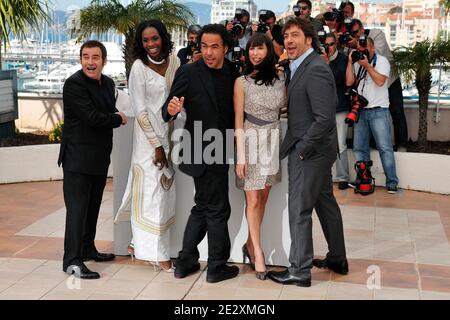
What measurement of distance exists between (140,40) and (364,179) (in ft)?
12.1

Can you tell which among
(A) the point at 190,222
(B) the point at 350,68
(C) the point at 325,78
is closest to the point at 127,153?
(A) the point at 190,222

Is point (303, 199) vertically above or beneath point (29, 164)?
above

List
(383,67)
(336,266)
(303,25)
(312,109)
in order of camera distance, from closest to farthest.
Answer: (312,109), (303,25), (336,266), (383,67)

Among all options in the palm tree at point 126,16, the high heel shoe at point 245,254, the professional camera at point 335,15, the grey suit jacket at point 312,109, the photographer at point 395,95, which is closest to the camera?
the grey suit jacket at point 312,109

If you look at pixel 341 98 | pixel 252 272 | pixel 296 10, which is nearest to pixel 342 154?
pixel 341 98

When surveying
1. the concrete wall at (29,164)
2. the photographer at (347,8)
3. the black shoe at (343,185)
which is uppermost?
the photographer at (347,8)

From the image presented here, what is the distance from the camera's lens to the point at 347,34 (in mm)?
8016

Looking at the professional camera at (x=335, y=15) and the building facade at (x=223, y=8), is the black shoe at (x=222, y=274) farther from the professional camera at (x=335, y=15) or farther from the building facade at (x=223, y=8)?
the building facade at (x=223, y=8)

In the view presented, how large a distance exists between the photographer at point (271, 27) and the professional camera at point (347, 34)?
735mm

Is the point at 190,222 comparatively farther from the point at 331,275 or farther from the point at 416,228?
the point at 416,228

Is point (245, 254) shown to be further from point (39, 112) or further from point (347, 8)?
point (39, 112)

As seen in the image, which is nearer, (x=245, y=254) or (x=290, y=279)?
(x=290, y=279)

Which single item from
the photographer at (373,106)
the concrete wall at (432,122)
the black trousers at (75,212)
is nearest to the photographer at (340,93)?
the photographer at (373,106)

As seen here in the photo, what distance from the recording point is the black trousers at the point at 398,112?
849cm
